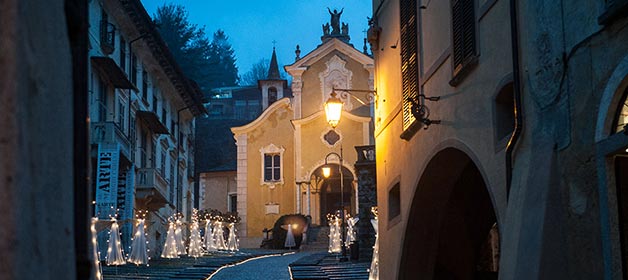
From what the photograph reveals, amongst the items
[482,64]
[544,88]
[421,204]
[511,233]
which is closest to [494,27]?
[482,64]

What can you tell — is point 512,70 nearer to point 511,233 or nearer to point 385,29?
point 511,233

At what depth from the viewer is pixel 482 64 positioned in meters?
11.0

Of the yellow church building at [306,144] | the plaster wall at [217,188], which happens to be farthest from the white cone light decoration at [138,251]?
the plaster wall at [217,188]

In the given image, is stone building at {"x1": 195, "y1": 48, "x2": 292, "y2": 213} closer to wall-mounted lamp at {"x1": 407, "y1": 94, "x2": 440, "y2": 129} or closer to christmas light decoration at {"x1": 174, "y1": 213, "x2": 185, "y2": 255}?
christmas light decoration at {"x1": 174, "y1": 213, "x2": 185, "y2": 255}

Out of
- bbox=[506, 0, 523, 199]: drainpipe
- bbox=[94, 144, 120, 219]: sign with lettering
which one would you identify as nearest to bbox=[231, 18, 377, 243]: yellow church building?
bbox=[94, 144, 120, 219]: sign with lettering

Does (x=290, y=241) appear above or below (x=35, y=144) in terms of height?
above

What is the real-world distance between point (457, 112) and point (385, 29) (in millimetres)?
6486

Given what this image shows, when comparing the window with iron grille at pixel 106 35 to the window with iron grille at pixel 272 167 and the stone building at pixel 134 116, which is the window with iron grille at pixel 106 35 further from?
the window with iron grille at pixel 272 167

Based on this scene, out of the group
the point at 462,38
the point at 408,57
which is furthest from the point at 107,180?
the point at 462,38

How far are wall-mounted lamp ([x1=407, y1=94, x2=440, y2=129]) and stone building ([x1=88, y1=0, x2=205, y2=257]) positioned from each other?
1303 centimetres

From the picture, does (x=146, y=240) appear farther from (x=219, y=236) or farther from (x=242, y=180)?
(x=242, y=180)

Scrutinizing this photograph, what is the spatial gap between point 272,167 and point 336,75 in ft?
23.5

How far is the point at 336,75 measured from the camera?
2315 inches

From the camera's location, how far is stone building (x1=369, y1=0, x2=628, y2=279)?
24.9 feet
